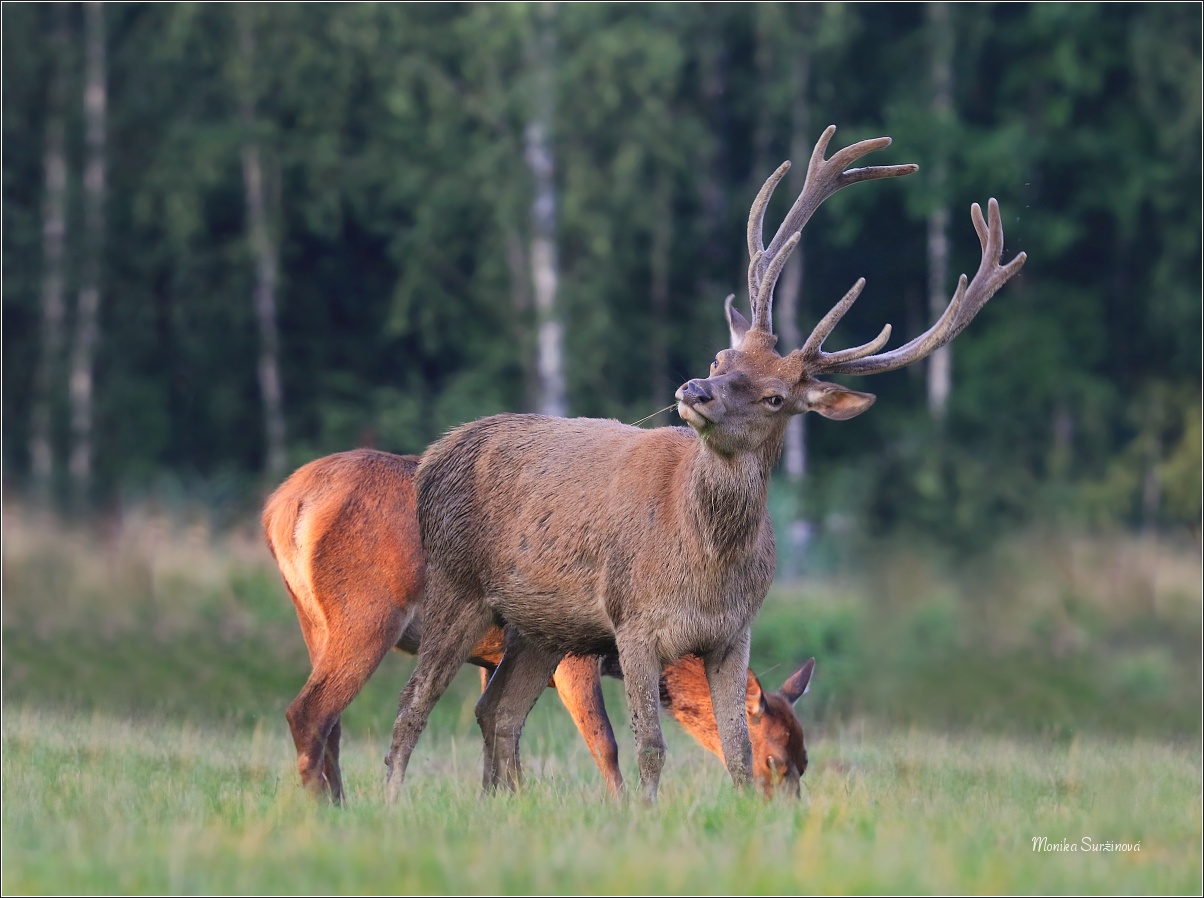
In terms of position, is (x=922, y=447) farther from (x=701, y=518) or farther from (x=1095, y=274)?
(x=701, y=518)

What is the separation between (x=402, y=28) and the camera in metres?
21.6

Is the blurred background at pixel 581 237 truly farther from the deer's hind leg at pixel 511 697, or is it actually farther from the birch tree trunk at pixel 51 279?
the deer's hind leg at pixel 511 697

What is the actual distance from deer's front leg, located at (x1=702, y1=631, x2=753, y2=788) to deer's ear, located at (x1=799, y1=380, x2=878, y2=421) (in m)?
0.96

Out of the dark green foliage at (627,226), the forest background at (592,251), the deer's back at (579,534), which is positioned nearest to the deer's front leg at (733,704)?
the deer's back at (579,534)

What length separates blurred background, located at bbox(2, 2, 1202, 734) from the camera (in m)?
20.3

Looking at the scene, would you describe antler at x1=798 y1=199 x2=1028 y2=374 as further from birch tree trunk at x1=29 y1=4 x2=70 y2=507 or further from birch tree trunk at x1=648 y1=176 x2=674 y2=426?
birch tree trunk at x1=29 y1=4 x2=70 y2=507

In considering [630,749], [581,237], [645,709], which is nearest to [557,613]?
[645,709]

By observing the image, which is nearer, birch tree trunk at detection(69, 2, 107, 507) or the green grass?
the green grass

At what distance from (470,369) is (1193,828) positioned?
16644 millimetres

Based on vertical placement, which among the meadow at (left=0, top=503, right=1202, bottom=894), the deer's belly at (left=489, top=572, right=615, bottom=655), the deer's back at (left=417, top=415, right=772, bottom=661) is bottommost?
the meadow at (left=0, top=503, right=1202, bottom=894)

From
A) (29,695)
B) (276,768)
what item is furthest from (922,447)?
(276,768)

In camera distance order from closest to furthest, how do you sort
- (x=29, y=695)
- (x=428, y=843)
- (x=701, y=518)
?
(x=428, y=843) → (x=701, y=518) → (x=29, y=695)

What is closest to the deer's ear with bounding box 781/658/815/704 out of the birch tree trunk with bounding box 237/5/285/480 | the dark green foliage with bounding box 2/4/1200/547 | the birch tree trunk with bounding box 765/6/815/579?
the birch tree trunk with bounding box 765/6/815/579

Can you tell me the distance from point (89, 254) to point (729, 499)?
56.2 ft
